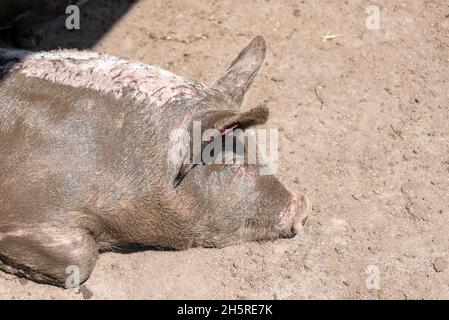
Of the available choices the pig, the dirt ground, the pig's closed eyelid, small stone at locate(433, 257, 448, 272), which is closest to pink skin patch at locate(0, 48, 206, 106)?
the pig

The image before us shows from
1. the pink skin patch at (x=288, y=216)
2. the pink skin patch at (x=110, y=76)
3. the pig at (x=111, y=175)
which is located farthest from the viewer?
the pink skin patch at (x=288, y=216)

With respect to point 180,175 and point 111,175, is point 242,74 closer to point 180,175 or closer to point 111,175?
point 180,175

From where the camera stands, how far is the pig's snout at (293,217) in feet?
14.2

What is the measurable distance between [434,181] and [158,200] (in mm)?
2150

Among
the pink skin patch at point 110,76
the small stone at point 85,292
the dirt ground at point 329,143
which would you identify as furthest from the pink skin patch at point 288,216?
the small stone at point 85,292

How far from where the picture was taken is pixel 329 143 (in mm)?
5176

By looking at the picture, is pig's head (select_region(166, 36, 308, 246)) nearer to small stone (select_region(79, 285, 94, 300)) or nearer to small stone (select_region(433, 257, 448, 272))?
small stone (select_region(79, 285, 94, 300))

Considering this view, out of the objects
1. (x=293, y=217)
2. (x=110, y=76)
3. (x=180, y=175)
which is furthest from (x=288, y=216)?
(x=110, y=76)

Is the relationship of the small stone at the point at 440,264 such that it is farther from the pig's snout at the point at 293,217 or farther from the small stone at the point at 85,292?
the small stone at the point at 85,292

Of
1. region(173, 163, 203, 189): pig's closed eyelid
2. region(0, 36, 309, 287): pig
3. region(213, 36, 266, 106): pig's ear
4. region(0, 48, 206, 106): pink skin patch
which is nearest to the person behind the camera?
region(173, 163, 203, 189): pig's closed eyelid

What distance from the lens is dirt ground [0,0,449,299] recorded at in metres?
4.52

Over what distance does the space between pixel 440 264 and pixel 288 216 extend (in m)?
1.12

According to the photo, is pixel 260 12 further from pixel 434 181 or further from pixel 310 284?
pixel 310 284

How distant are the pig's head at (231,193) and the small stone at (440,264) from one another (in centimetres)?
98
